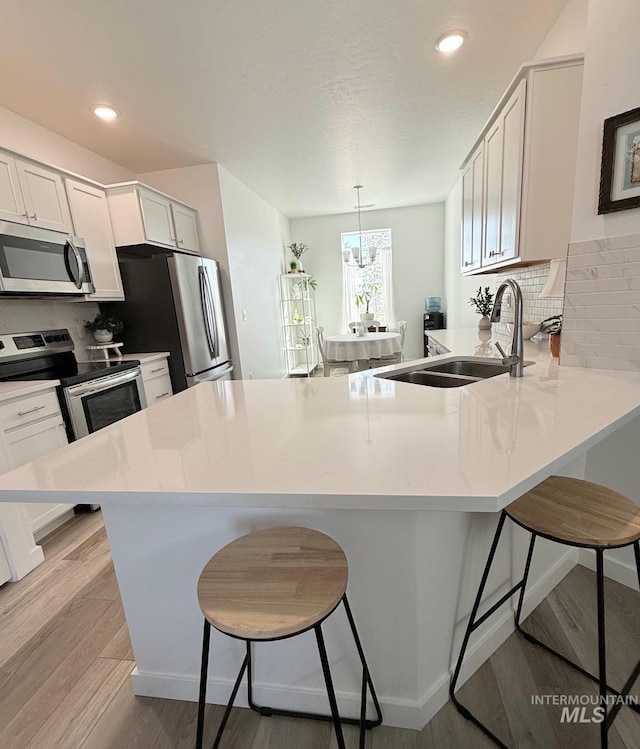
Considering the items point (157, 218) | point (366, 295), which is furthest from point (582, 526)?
point (366, 295)

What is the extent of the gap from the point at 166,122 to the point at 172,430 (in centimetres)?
285

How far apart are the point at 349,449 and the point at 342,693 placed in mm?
802

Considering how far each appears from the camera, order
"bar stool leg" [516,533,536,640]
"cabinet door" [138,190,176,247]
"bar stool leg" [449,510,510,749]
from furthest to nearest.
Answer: "cabinet door" [138,190,176,247]
"bar stool leg" [516,533,536,640]
"bar stool leg" [449,510,510,749]

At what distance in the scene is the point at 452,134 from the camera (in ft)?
11.2

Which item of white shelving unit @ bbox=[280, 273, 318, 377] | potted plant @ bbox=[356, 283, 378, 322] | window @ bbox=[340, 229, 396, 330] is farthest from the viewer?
potted plant @ bbox=[356, 283, 378, 322]

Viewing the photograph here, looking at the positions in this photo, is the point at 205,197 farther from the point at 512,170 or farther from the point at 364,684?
the point at 364,684

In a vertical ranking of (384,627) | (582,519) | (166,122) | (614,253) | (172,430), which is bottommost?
(384,627)

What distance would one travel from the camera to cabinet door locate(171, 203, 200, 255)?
3420 mm

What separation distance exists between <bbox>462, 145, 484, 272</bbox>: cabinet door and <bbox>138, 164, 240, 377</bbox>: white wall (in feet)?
7.83

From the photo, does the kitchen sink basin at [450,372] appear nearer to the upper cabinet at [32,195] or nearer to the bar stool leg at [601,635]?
the bar stool leg at [601,635]

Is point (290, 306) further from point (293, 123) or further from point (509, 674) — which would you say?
point (509, 674)

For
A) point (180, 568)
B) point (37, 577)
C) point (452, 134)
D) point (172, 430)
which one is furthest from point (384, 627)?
point (452, 134)

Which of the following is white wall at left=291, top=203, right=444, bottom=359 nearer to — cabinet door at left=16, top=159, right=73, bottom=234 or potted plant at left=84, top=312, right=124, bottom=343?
potted plant at left=84, top=312, right=124, bottom=343

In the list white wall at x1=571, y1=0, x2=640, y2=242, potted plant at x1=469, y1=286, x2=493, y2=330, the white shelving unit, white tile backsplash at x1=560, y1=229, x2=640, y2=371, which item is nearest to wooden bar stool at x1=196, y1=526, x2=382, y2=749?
white tile backsplash at x1=560, y1=229, x2=640, y2=371
